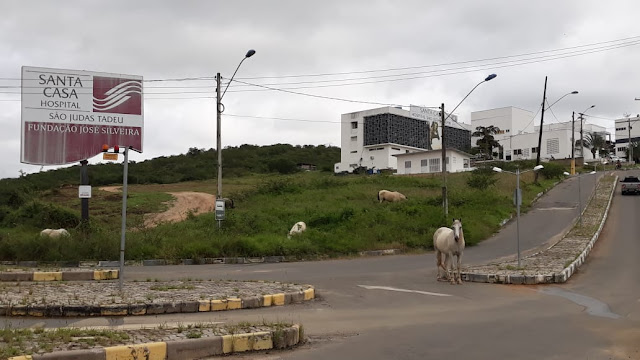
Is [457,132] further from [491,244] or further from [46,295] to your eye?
[46,295]

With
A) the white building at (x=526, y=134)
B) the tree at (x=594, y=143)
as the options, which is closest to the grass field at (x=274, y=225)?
the white building at (x=526, y=134)

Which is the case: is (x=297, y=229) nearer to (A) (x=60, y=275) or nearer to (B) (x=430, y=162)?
(A) (x=60, y=275)

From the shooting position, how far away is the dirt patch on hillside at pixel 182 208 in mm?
32200

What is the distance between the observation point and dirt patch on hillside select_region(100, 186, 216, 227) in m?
32.2

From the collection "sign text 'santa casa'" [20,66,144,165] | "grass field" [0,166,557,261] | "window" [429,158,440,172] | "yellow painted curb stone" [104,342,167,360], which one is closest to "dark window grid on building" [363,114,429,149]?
"window" [429,158,440,172]

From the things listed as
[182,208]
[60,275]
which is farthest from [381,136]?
[60,275]

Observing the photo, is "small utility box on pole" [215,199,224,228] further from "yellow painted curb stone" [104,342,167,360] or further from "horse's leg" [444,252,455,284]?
"yellow painted curb stone" [104,342,167,360]

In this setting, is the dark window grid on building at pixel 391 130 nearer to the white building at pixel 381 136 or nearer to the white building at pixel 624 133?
the white building at pixel 381 136

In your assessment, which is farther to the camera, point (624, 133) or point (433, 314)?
point (624, 133)

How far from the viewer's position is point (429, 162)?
219 ft

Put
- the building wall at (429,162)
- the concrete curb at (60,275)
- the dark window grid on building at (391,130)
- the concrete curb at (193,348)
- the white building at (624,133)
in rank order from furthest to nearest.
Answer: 1. the white building at (624,133)
2. the dark window grid on building at (391,130)
3. the building wall at (429,162)
4. the concrete curb at (60,275)
5. the concrete curb at (193,348)

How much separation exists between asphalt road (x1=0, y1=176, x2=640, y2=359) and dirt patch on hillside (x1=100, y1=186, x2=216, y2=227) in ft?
42.8

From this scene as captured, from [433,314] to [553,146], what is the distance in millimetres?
100199

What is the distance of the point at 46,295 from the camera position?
10484mm
